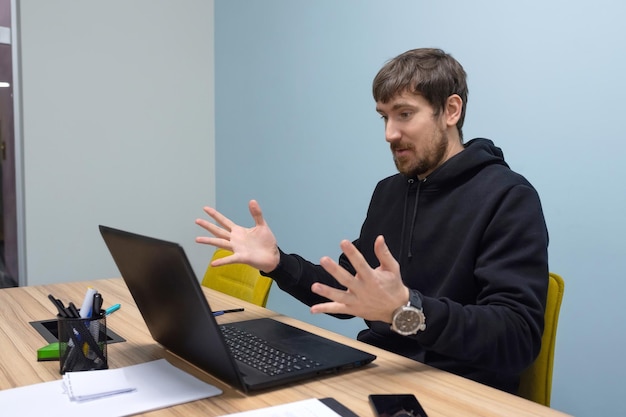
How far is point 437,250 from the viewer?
1442 mm

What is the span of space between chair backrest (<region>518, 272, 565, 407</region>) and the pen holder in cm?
86

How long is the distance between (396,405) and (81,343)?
0.56m

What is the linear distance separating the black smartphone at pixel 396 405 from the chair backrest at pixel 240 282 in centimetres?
86

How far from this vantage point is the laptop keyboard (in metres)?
1.03

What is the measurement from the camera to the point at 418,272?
1.47 meters

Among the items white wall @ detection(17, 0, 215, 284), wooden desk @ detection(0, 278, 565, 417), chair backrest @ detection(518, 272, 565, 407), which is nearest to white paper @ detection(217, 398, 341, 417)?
wooden desk @ detection(0, 278, 565, 417)

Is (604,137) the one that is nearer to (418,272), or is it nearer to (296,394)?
(418,272)

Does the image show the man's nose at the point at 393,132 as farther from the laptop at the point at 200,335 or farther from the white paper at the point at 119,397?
the white paper at the point at 119,397

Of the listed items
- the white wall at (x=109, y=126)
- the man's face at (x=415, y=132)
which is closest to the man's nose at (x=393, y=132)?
the man's face at (x=415, y=132)

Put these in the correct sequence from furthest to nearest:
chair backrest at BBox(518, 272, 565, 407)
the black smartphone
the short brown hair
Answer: the short brown hair < chair backrest at BBox(518, 272, 565, 407) < the black smartphone

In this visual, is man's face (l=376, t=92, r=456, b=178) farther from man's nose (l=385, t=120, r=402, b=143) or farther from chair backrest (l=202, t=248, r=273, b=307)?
chair backrest (l=202, t=248, r=273, b=307)

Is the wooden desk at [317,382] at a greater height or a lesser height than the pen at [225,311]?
greater

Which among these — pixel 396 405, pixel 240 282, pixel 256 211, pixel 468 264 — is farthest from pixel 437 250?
pixel 240 282

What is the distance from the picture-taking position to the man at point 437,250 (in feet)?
3.28
